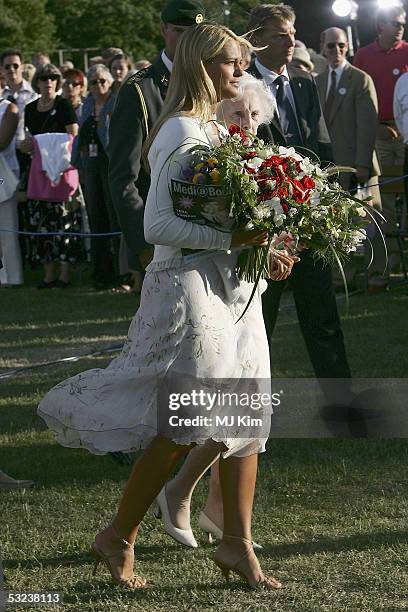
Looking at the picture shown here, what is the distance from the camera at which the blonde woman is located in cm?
448

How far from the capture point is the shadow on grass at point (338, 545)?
200 inches

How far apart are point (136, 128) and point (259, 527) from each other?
1827 millimetres

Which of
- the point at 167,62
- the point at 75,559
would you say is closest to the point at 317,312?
the point at 167,62

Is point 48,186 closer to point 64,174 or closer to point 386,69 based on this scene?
point 64,174

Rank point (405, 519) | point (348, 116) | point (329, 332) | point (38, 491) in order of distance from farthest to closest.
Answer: point (348, 116)
point (329, 332)
point (38, 491)
point (405, 519)

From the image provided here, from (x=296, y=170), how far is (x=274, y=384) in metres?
3.92

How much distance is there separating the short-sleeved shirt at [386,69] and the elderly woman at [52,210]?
125 inches

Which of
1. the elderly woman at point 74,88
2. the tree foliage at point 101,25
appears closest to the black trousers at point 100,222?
the elderly woman at point 74,88

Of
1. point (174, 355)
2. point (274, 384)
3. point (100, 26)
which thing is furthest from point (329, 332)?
point (100, 26)

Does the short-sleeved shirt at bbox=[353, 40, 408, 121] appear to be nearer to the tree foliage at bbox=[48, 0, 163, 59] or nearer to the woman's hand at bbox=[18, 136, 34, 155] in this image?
the woman's hand at bbox=[18, 136, 34, 155]

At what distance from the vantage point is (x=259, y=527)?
540 cm

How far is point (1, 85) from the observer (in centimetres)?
1503

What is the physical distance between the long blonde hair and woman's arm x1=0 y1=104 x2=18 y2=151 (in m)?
8.92

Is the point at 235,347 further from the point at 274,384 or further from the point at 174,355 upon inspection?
the point at 274,384
